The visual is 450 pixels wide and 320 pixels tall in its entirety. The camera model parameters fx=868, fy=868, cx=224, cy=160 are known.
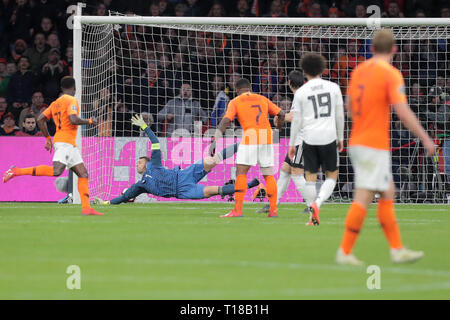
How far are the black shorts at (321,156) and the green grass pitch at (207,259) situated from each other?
762 millimetres

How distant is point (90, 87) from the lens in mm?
17406

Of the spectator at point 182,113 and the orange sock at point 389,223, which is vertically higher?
the spectator at point 182,113

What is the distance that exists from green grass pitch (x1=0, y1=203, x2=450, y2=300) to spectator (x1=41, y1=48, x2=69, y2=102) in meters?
8.56

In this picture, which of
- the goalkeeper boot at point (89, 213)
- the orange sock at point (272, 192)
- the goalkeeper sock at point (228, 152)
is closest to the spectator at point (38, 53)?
the goalkeeper sock at point (228, 152)

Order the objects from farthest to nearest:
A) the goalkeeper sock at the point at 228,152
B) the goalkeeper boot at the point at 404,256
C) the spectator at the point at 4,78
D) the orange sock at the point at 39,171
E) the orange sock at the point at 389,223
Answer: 1. the spectator at the point at 4,78
2. the goalkeeper sock at the point at 228,152
3. the orange sock at the point at 39,171
4. the orange sock at the point at 389,223
5. the goalkeeper boot at the point at 404,256

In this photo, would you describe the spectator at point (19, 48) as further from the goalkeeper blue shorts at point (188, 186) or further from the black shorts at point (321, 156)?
the black shorts at point (321, 156)

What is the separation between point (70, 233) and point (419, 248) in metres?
3.74

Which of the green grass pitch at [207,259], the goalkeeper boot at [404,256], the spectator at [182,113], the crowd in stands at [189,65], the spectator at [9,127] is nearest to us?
the green grass pitch at [207,259]

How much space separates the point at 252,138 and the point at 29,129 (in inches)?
288

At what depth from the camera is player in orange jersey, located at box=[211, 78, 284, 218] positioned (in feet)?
41.7

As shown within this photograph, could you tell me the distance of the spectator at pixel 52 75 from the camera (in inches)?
792

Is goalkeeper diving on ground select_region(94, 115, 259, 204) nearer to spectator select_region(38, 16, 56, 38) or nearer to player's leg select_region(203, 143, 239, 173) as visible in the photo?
player's leg select_region(203, 143, 239, 173)

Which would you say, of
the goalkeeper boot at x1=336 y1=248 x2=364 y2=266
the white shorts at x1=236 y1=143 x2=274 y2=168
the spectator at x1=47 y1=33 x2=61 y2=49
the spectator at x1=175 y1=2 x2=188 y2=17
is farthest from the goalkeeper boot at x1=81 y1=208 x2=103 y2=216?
the spectator at x1=175 y1=2 x2=188 y2=17
